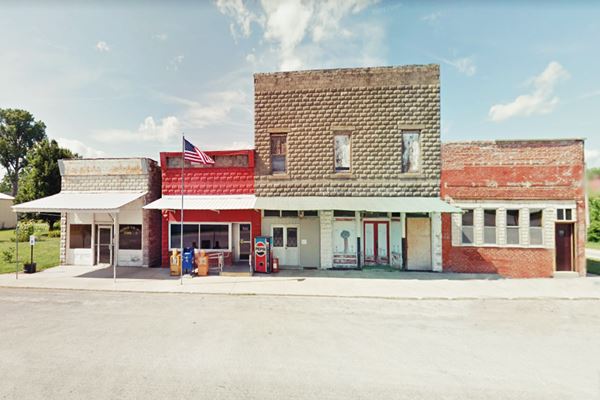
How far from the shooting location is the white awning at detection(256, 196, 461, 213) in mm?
11500

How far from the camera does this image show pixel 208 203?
12.9m

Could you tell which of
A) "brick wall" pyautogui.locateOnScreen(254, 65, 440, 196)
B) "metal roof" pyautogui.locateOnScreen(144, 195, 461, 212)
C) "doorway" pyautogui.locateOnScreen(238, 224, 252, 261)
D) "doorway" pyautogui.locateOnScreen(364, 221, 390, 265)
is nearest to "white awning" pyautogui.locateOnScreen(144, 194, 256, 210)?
"metal roof" pyautogui.locateOnScreen(144, 195, 461, 212)

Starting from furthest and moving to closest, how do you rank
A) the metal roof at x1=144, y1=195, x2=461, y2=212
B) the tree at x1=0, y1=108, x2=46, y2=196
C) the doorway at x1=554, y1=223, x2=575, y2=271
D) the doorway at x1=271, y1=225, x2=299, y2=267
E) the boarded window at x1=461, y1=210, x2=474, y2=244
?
the tree at x1=0, y1=108, x2=46, y2=196
the doorway at x1=271, y1=225, x2=299, y2=267
the boarded window at x1=461, y1=210, x2=474, y2=244
the doorway at x1=554, y1=223, x2=575, y2=271
the metal roof at x1=144, y1=195, x2=461, y2=212

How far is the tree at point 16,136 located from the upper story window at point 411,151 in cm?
7286

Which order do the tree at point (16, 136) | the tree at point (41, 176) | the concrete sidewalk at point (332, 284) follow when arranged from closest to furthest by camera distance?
the concrete sidewalk at point (332, 284), the tree at point (41, 176), the tree at point (16, 136)

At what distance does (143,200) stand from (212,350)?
1105 cm

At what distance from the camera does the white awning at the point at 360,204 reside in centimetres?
1150

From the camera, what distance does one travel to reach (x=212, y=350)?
5637 millimetres

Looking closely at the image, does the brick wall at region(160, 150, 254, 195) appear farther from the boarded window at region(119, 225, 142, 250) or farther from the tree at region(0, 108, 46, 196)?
the tree at region(0, 108, 46, 196)

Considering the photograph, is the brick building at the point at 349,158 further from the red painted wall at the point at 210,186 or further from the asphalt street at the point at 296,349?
the asphalt street at the point at 296,349

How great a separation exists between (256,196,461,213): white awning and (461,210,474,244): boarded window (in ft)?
5.05

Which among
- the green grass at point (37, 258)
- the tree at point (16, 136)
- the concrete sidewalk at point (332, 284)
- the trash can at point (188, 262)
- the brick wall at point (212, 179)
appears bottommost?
the concrete sidewalk at point (332, 284)

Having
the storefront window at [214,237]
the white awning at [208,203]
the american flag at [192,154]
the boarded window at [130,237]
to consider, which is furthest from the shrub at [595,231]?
the boarded window at [130,237]

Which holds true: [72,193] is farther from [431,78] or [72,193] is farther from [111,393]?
[431,78]
